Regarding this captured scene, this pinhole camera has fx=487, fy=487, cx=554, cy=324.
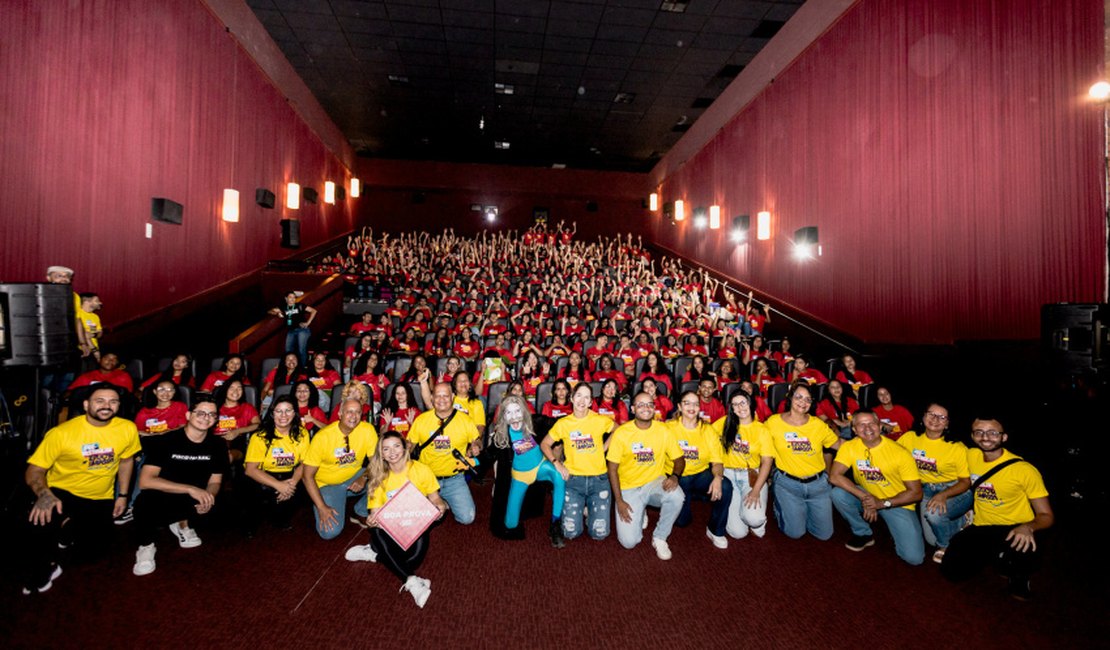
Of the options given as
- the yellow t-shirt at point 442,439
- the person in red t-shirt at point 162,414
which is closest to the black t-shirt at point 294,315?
the person in red t-shirt at point 162,414

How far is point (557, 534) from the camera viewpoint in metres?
3.45

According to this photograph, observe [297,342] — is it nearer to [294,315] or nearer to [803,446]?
[294,315]

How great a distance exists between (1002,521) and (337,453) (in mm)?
4419

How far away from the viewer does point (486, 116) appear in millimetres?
12680

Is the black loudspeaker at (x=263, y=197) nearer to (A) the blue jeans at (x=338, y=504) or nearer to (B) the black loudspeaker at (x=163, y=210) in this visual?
(B) the black loudspeaker at (x=163, y=210)

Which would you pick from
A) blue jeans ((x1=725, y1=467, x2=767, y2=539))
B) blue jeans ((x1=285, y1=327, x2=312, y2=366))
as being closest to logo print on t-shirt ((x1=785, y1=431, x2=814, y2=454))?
blue jeans ((x1=725, y1=467, x2=767, y2=539))

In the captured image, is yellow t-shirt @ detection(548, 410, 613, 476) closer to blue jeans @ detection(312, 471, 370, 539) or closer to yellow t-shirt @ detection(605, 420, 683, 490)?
yellow t-shirt @ detection(605, 420, 683, 490)

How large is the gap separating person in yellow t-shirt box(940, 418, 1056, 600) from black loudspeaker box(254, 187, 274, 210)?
1018 cm

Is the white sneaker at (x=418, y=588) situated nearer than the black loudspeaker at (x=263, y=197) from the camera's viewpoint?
Yes

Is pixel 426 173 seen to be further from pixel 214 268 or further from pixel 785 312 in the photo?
pixel 785 312

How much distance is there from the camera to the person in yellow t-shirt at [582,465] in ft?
11.6

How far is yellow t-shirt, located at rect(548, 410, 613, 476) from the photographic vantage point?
3553mm

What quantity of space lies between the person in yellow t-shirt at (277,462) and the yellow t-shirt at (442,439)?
80 centimetres

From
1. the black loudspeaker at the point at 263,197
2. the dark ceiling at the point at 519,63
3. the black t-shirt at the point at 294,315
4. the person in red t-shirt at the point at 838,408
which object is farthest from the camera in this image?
the black loudspeaker at the point at 263,197
